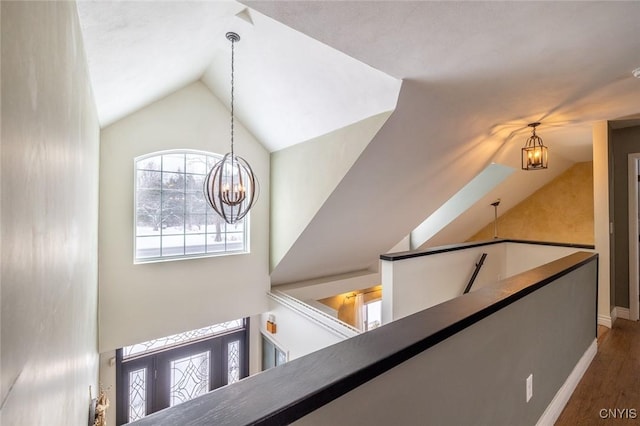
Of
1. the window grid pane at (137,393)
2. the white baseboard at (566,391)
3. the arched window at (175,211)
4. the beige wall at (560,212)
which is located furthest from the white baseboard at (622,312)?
the window grid pane at (137,393)

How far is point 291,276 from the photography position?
5.06 meters

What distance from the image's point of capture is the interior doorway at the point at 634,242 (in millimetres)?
3723

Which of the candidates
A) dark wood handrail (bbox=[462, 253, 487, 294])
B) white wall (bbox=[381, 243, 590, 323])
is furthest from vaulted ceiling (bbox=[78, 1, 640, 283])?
dark wood handrail (bbox=[462, 253, 487, 294])

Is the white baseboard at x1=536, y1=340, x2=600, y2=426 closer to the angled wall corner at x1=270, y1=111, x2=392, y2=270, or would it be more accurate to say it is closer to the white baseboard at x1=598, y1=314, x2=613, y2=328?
the white baseboard at x1=598, y1=314, x2=613, y2=328

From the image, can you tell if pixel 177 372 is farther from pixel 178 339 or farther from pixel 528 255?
pixel 528 255

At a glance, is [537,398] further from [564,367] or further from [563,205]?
[563,205]

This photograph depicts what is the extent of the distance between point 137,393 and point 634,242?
23.1 ft

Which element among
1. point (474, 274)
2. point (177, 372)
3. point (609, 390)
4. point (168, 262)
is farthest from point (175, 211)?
point (609, 390)

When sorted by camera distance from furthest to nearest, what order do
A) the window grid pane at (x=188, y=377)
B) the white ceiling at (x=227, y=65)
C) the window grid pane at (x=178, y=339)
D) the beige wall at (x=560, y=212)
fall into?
1. the beige wall at (x=560, y=212)
2. the window grid pane at (x=188, y=377)
3. the window grid pane at (x=178, y=339)
4. the white ceiling at (x=227, y=65)

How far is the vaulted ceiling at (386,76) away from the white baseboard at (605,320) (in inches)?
93.6

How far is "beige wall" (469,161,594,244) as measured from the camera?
6.10 metres

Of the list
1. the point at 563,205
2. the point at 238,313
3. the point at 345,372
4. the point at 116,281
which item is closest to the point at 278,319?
the point at 238,313

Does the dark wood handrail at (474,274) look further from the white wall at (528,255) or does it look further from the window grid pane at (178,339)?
the window grid pane at (178,339)

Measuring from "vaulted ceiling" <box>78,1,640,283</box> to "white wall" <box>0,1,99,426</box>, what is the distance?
593 mm
